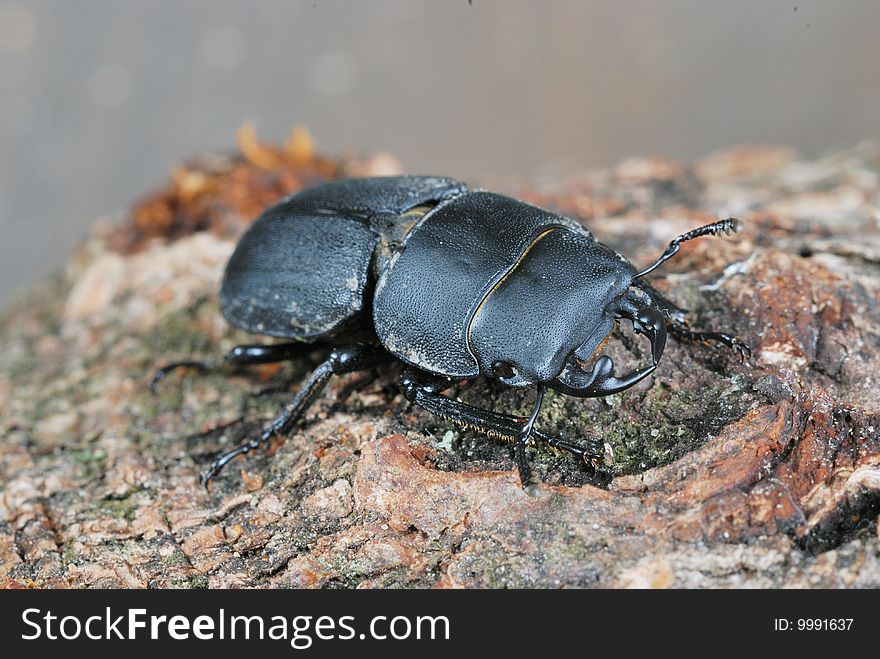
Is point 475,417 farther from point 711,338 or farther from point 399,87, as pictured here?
point 399,87

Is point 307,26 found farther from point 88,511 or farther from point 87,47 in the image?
point 88,511

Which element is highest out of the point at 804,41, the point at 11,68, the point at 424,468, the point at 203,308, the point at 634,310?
the point at 11,68

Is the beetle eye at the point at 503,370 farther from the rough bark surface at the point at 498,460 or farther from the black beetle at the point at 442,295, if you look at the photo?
the rough bark surface at the point at 498,460
